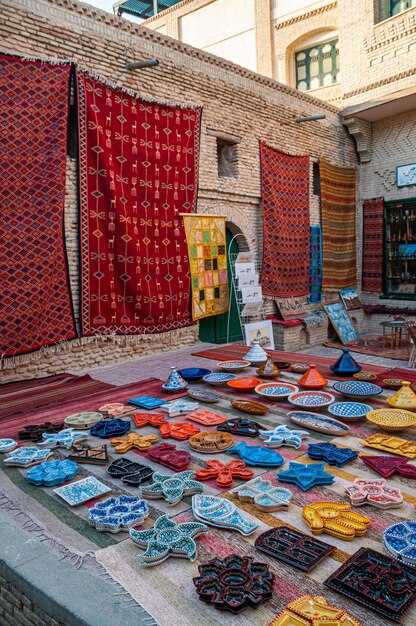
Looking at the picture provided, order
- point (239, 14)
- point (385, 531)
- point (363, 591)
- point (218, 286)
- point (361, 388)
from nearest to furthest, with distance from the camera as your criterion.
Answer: point (363, 591) → point (385, 531) → point (361, 388) → point (218, 286) → point (239, 14)

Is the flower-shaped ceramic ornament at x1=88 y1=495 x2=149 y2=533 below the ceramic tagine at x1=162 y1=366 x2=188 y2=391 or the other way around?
below

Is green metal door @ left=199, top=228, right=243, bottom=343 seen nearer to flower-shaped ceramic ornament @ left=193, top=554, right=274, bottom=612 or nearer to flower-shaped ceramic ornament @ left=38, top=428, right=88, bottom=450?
flower-shaped ceramic ornament @ left=38, top=428, right=88, bottom=450

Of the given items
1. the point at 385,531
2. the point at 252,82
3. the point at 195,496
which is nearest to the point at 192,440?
the point at 195,496

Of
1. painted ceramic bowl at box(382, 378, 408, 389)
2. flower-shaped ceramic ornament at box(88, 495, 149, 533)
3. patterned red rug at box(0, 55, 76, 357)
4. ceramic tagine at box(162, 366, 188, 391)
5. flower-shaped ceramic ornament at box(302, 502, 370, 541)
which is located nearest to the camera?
flower-shaped ceramic ornament at box(302, 502, 370, 541)

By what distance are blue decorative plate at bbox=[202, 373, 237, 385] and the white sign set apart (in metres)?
4.13

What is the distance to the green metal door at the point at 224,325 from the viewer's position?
8.01m

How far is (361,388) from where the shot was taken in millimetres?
3400

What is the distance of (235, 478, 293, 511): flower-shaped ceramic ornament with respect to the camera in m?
2.04

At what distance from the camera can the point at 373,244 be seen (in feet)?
37.3

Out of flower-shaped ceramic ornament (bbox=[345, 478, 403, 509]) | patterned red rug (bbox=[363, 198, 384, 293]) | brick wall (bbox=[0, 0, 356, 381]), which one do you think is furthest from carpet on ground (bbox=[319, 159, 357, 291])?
flower-shaped ceramic ornament (bbox=[345, 478, 403, 509])

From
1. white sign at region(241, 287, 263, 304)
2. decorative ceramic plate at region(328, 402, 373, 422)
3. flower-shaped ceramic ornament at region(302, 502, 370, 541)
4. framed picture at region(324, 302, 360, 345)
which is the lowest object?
framed picture at region(324, 302, 360, 345)

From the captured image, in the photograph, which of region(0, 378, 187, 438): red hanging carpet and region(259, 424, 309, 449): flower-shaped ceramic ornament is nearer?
region(259, 424, 309, 449): flower-shaped ceramic ornament

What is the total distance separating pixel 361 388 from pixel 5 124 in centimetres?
442

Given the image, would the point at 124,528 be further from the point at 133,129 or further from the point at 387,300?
the point at 387,300
